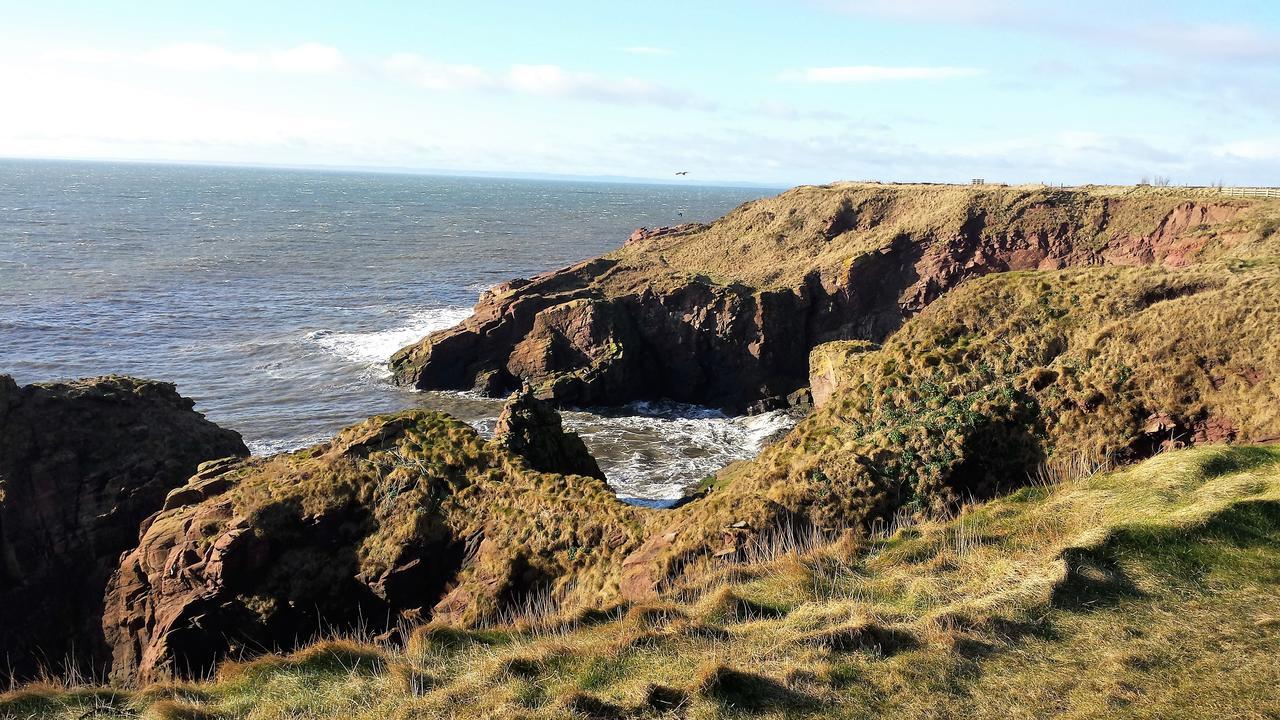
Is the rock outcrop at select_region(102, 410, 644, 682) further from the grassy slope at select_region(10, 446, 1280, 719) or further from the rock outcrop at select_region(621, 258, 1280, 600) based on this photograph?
the grassy slope at select_region(10, 446, 1280, 719)

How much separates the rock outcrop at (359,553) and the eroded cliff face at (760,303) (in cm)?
2393

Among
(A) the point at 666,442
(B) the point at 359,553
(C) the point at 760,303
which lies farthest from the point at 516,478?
(C) the point at 760,303

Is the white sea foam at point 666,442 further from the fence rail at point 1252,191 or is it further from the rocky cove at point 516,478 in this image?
the fence rail at point 1252,191

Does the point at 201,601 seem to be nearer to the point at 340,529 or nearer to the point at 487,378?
the point at 340,529

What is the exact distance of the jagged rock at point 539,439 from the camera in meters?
20.7

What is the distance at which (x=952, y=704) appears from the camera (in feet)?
30.0

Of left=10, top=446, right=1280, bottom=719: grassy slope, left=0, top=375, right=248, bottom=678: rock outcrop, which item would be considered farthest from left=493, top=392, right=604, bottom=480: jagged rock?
left=0, top=375, right=248, bottom=678: rock outcrop

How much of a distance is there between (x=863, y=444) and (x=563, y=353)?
2896 cm

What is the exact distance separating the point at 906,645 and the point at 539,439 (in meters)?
12.9

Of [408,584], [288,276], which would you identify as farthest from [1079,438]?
[288,276]

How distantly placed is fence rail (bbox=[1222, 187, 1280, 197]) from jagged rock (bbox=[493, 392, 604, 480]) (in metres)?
39.2

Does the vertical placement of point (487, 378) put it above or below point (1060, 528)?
below

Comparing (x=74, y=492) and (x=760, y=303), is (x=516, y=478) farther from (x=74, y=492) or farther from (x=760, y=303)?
(x=760, y=303)

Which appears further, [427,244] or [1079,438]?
[427,244]
